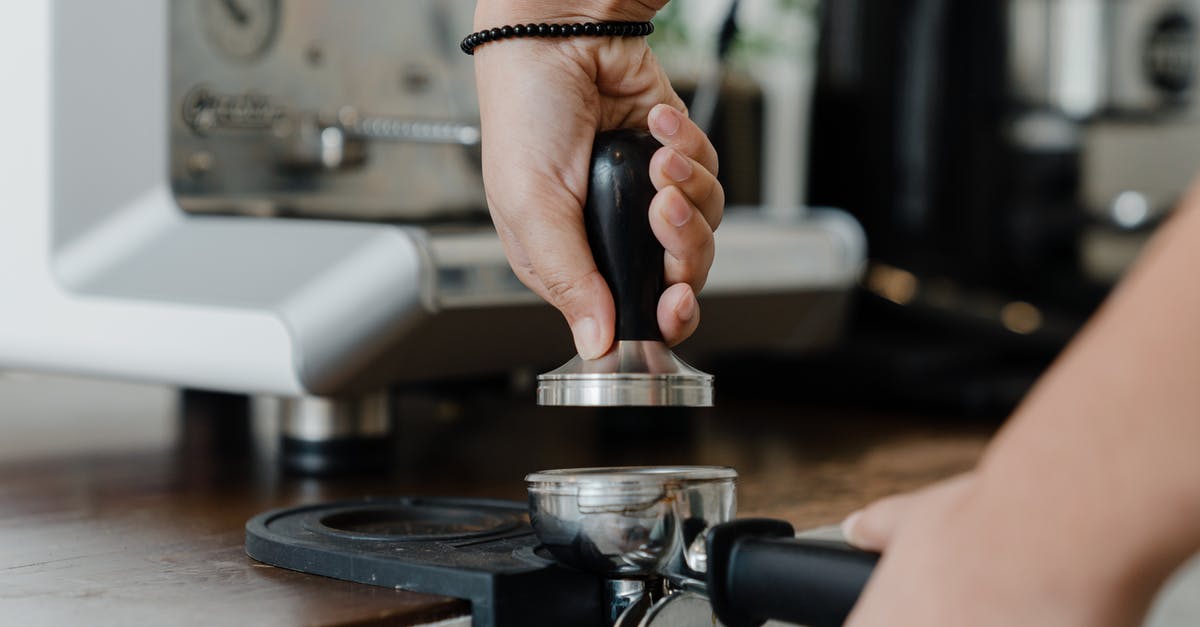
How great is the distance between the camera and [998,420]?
3.44 ft

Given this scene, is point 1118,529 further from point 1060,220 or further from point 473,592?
point 1060,220

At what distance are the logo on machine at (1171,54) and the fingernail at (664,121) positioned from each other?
74cm

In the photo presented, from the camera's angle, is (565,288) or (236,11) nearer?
(565,288)

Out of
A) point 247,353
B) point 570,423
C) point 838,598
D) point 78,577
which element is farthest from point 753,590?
point 570,423

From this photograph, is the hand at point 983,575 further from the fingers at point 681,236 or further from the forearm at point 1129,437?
the fingers at point 681,236

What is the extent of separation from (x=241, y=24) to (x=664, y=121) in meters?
0.35

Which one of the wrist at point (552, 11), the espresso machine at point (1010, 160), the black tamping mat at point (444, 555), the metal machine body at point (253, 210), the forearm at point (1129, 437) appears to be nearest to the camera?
the forearm at point (1129, 437)

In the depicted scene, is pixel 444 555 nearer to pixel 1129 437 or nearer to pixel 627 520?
pixel 627 520

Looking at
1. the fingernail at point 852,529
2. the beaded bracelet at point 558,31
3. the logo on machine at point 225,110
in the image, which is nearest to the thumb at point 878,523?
the fingernail at point 852,529

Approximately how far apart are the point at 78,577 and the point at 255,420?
1.62 ft

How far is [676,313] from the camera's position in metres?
0.51

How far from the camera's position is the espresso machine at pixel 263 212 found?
68 cm

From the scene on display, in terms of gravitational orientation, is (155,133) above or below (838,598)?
above

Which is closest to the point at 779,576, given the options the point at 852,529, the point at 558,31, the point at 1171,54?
the point at 852,529
